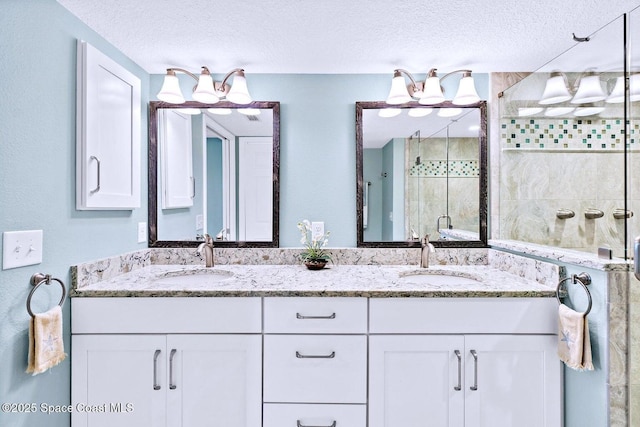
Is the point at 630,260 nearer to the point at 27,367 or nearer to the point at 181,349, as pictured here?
the point at 181,349

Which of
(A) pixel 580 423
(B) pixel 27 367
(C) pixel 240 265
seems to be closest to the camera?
(B) pixel 27 367

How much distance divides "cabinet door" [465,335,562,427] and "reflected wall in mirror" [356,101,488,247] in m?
0.71

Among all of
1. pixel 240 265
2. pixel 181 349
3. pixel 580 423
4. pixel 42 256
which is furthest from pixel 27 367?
pixel 580 423

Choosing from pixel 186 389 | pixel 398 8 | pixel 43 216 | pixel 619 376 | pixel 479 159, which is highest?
pixel 398 8

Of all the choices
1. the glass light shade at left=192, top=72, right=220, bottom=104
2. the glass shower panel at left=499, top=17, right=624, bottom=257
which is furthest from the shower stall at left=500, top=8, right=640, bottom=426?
the glass light shade at left=192, top=72, right=220, bottom=104

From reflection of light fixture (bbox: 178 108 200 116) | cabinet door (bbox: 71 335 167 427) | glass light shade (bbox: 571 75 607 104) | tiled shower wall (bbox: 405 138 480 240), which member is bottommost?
cabinet door (bbox: 71 335 167 427)

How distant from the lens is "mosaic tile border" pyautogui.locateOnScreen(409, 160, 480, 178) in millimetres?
2023

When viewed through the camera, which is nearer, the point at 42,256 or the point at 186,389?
the point at 42,256

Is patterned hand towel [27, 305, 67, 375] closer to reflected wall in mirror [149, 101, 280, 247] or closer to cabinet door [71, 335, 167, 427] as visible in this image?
cabinet door [71, 335, 167, 427]

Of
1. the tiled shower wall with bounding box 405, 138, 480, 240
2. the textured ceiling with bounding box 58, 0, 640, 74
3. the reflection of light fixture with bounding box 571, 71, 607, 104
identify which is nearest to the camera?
the textured ceiling with bounding box 58, 0, 640, 74

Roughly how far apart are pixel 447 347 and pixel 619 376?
0.60 m

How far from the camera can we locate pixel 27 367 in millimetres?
1244

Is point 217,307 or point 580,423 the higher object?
point 217,307

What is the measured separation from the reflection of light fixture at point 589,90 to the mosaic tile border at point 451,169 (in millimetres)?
631
